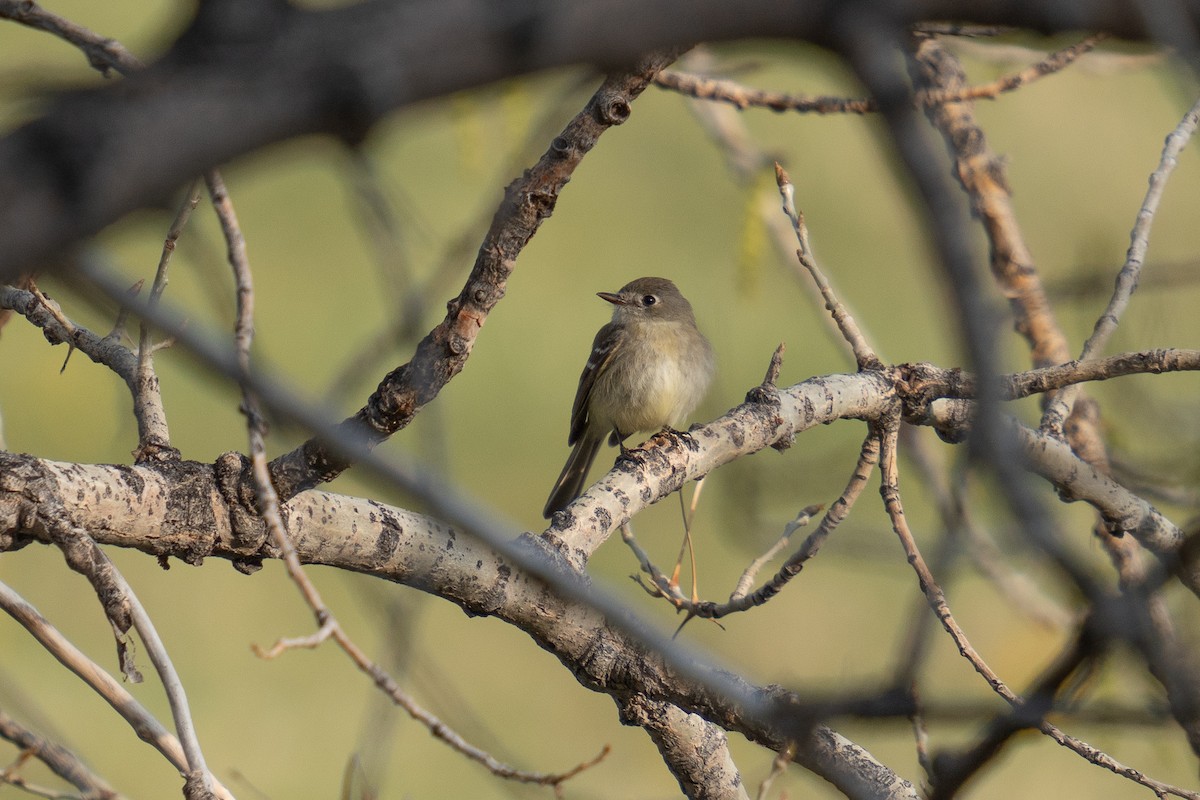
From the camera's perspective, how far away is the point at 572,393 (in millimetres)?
9984

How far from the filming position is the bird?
16.8 ft

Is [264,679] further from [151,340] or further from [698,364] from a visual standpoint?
[151,340]

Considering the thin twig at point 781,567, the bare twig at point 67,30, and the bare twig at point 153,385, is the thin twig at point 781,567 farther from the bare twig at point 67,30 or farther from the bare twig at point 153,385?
the bare twig at point 67,30

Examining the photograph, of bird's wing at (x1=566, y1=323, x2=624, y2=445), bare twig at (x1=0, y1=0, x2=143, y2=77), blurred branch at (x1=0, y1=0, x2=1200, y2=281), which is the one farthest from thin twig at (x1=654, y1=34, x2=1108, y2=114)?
blurred branch at (x1=0, y1=0, x2=1200, y2=281)

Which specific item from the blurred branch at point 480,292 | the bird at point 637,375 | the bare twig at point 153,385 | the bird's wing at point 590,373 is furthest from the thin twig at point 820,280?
Answer: the bird's wing at point 590,373

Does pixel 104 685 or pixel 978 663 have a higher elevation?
pixel 978 663

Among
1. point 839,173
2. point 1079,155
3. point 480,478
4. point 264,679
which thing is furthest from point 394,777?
point 1079,155

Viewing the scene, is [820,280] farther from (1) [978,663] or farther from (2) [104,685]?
(2) [104,685]

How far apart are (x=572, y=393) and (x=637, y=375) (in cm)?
489

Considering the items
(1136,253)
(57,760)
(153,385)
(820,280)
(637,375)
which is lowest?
(57,760)

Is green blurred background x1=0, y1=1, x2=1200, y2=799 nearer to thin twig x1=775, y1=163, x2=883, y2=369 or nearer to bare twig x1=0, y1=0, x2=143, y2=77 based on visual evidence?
thin twig x1=775, y1=163, x2=883, y2=369

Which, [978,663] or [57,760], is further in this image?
[978,663]

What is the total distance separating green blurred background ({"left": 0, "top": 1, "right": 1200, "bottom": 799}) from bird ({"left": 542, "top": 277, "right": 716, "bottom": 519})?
1.50ft

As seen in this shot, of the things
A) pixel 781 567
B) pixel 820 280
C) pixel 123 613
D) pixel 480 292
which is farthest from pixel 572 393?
pixel 123 613
